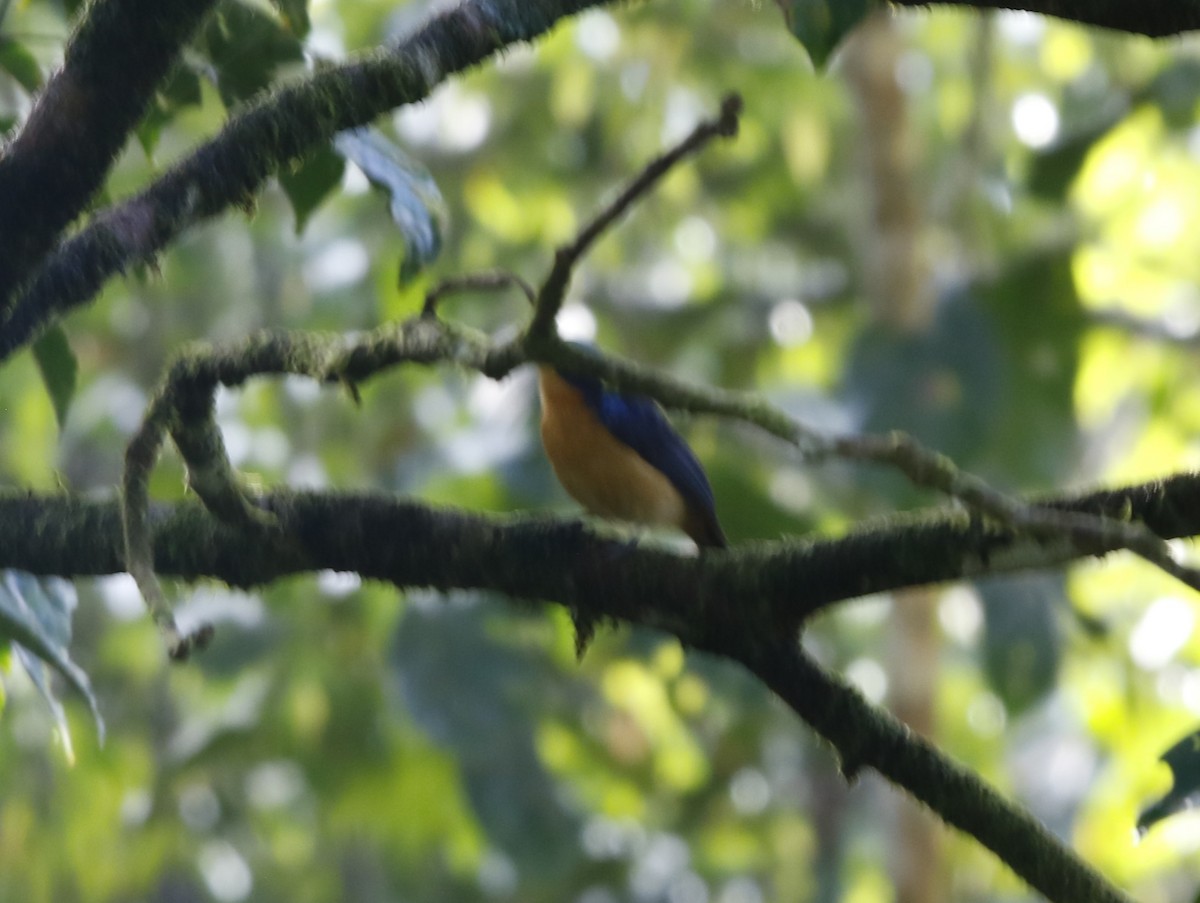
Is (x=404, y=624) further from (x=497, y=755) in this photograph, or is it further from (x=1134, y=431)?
(x=1134, y=431)

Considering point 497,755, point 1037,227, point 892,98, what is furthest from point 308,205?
point 1037,227

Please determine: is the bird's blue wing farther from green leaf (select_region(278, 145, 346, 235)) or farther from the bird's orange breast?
green leaf (select_region(278, 145, 346, 235))

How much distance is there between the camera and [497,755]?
464cm

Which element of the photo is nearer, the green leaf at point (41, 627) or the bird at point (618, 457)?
the green leaf at point (41, 627)

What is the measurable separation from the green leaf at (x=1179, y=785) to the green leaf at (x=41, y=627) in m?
1.21

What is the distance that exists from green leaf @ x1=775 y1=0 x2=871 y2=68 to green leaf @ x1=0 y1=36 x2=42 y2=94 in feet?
3.44

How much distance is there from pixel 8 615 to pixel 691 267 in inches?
229

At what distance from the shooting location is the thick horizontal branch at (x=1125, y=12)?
4.33 ft

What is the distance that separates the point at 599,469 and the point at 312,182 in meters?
1.49

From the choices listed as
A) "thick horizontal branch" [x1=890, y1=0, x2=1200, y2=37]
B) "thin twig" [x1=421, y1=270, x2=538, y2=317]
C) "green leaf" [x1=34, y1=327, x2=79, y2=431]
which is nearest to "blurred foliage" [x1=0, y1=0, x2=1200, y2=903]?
"green leaf" [x1=34, y1=327, x2=79, y2=431]

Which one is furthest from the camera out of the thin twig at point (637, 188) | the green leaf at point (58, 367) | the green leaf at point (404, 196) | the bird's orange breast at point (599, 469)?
the bird's orange breast at point (599, 469)

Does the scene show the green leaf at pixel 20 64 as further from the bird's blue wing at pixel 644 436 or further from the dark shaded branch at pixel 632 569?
the bird's blue wing at pixel 644 436

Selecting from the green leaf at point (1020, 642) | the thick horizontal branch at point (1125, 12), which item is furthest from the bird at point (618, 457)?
the thick horizontal branch at point (1125, 12)

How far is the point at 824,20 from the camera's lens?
1.46 meters
